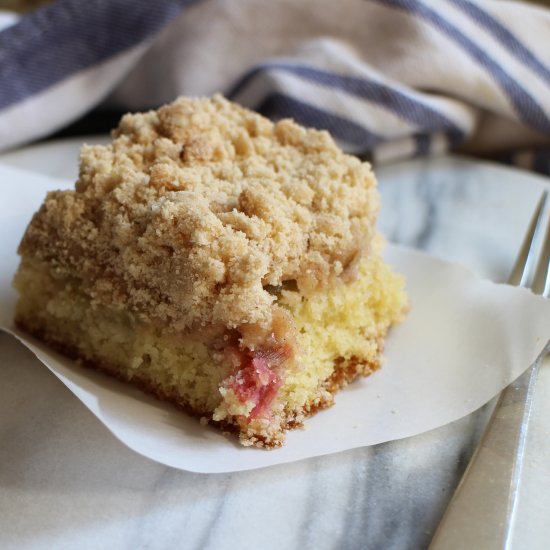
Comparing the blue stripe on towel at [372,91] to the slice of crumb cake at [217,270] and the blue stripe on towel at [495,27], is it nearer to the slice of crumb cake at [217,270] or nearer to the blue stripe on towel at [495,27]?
the blue stripe on towel at [495,27]

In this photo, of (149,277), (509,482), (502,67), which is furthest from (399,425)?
(502,67)

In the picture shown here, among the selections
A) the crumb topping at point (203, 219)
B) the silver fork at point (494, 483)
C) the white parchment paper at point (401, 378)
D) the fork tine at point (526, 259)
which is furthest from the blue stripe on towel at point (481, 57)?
the silver fork at point (494, 483)

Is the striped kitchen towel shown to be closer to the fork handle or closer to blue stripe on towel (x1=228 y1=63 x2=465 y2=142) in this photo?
blue stripe on towel (x1=228 y1=63 x2=465 y2=142)

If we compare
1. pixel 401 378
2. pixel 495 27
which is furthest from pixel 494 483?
pixel 495 27

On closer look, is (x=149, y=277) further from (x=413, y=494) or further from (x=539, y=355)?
(x=539, y=355)

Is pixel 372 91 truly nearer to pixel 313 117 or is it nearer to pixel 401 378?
pixel 313 117

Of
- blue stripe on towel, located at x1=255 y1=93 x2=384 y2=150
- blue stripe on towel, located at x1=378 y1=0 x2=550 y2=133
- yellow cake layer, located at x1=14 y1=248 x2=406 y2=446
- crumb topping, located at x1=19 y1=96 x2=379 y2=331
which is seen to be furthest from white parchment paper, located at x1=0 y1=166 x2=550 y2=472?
blue stripe on towel, located at x1=378 y1=0 x2=550 y2=133
